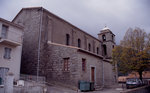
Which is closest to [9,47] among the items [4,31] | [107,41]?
[4,31]

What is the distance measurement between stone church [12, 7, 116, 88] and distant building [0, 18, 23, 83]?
3.93m

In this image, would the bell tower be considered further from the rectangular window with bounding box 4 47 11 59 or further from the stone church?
the rectangular window with bounding box 4 47 11 59

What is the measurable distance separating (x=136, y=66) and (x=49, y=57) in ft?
38.7

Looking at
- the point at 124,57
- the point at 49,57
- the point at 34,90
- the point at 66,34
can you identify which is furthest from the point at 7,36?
the point at 124,57

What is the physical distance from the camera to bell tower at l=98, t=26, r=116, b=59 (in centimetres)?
3731

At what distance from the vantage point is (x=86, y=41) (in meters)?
31.6

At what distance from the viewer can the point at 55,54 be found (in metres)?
19.3

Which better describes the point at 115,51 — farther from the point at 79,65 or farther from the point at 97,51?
the point at 97,51

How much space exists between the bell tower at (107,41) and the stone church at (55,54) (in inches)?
463

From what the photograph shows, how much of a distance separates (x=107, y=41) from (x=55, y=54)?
21.7m

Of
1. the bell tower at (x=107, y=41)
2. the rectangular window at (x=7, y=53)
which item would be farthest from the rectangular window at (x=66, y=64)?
the bell tower at (x=107, y=41)

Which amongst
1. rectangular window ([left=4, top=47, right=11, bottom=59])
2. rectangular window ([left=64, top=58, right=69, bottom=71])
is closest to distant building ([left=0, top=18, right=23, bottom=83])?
rectangular window ([left=4, top=47, right=11, bottom=59])

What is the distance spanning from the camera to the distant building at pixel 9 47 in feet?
50.4

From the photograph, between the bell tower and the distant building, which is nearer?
the distant building
